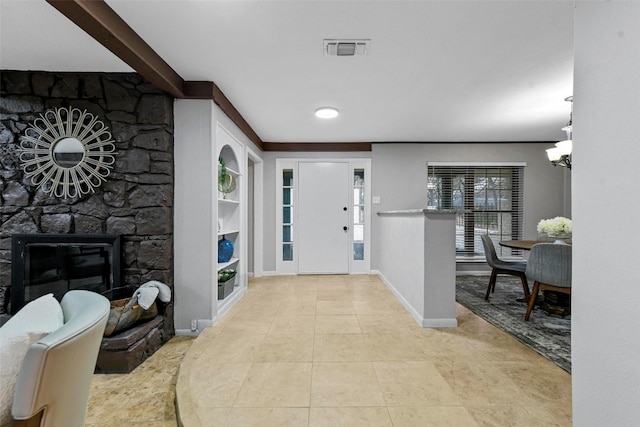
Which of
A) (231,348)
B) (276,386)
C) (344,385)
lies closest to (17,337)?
(276,386)

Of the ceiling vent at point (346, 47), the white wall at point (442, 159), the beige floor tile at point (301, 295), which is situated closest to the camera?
the ceiling vent at point (346, 47)

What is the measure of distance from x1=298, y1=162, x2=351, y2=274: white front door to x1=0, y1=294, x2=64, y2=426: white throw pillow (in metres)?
3.74

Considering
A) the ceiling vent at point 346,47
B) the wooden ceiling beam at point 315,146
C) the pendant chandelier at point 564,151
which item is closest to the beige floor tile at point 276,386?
the ceiling vent at point 346,47

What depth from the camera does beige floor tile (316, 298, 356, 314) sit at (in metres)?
3.06

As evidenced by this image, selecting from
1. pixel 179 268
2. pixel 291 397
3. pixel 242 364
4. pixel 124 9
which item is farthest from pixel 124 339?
pixel 124 9

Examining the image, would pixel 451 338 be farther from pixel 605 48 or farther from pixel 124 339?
pixel 124 339

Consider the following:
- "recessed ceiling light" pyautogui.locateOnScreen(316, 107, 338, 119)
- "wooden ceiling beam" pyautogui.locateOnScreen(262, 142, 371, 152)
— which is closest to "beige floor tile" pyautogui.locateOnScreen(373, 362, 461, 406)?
"recessed ceiling light" pyautogui.locateOnScreen(316, 107, 338, 119)

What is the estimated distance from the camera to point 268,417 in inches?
59.9

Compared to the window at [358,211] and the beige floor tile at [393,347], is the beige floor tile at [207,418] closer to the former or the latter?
the beige floor tile at [393,347]

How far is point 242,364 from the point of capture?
202 centimetres

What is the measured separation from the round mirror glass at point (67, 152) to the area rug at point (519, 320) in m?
4.00

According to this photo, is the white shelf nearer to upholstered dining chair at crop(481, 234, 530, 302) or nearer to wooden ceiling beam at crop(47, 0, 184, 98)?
wooden ceiling beam at crop(47, 0, 184, 98)

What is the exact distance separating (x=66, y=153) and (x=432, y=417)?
3.30m

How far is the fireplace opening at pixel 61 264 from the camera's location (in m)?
2.45
